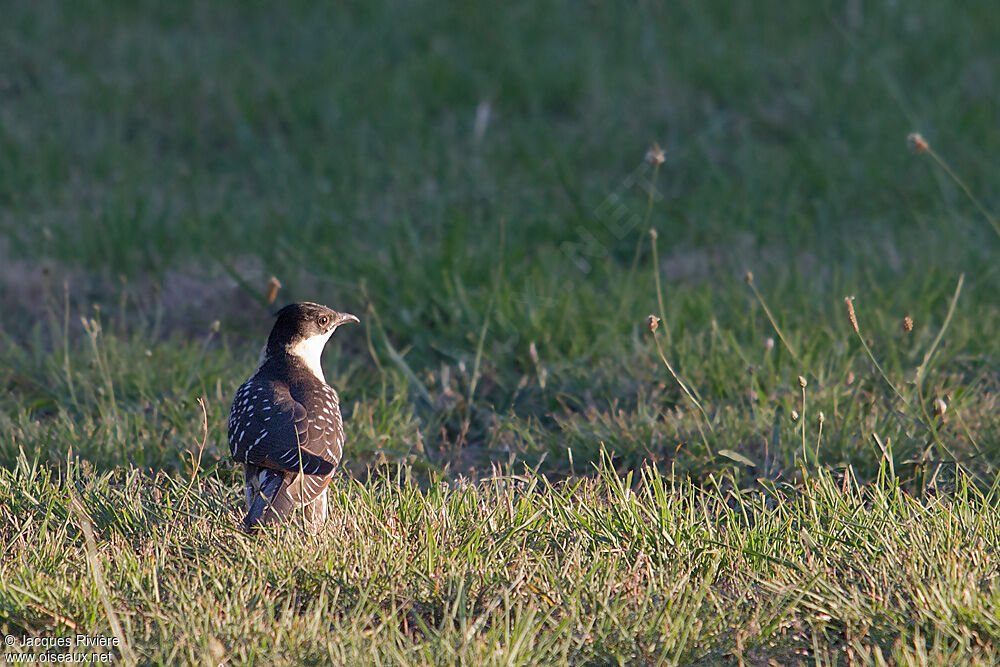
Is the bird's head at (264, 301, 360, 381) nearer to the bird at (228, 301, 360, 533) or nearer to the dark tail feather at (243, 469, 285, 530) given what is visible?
the bird at (228, 301, 360, 533)

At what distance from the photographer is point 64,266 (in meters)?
6.54

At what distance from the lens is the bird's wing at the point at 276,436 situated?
3.84 m

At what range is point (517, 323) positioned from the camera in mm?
5613

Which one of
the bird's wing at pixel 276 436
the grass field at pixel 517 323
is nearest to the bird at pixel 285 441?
the bird's wing at pixel 276 436

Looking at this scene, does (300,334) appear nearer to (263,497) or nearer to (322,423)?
(322,423)

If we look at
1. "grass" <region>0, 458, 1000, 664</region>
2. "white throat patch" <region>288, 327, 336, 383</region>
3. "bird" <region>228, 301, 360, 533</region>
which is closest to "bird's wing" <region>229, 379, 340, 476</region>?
"bird" <region>228, 301, 360, 533</region>

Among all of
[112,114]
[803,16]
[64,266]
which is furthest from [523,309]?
[803,16]

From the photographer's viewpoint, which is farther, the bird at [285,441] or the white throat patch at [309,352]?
the white throat patch at [309,352]

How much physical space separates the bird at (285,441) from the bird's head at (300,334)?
0.21 ft

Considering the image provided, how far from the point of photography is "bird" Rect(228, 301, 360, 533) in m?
3.74

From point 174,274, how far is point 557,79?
12.3ft

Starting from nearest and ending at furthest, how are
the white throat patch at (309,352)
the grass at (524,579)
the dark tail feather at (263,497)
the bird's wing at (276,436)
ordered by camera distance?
the grass at (524,579)
the dark tail feather at (263,497)
the bird's wing at (276,436)
the white throat patch at (309,352)

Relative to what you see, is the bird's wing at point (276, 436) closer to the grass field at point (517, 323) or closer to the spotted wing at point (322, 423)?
the spotted wing at point (322, 423)

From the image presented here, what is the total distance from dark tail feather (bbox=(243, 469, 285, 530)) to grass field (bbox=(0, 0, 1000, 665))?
9 centimetres
